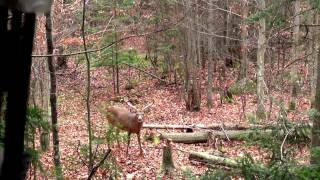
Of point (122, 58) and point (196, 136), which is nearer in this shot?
point (196, 136)

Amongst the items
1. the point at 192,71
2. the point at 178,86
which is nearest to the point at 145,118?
the point at 192,71

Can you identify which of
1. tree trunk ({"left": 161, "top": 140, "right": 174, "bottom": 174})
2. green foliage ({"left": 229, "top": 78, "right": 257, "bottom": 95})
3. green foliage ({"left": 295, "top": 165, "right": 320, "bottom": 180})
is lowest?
tree trunk ({"left": 161, "top": 140, "right": 174, "bottom": 174})

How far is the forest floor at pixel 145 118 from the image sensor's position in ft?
30.8

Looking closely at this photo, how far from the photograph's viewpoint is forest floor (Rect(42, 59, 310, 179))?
370 inches

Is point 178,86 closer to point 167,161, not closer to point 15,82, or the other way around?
point 167,161

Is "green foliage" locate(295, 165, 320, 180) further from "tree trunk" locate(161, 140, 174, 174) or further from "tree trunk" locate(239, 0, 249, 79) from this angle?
"tree trunk" locate(239, 0, 249, 79)

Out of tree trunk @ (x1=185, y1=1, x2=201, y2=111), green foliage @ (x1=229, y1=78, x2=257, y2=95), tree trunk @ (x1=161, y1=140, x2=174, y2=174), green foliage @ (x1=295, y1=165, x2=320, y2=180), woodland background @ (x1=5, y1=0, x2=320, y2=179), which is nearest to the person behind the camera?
green foliage @ (x1=295, y1=165, x2=320, y2=180)

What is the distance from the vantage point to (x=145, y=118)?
17922 millimetres

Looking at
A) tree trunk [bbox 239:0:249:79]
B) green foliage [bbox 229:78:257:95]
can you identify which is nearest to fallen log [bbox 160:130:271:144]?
green foliage [bbox 229:78:257:95]

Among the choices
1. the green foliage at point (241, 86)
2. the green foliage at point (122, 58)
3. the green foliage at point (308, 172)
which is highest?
the green foliage at point (122, 58)

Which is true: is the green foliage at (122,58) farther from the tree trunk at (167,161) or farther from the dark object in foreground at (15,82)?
Answer: the dark object in foreground at (15,82)

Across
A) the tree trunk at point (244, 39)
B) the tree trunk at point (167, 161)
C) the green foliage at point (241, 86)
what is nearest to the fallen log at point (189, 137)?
the green foliage at point (241, 86)

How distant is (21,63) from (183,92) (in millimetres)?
20683

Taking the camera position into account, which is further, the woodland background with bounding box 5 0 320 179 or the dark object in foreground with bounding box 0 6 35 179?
the woodland background with bounding box 5 0 320 179
